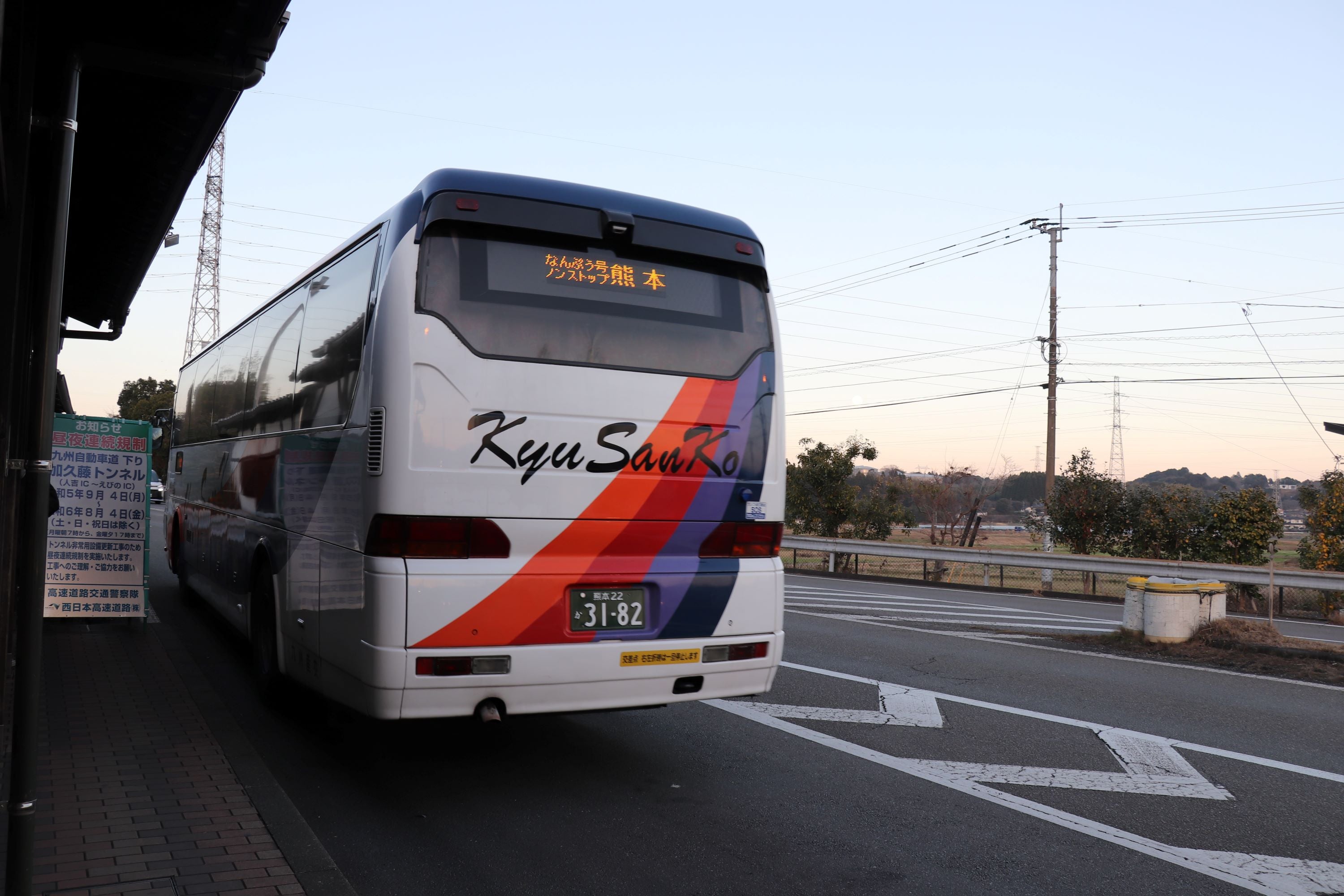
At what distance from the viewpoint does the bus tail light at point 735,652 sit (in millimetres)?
6047

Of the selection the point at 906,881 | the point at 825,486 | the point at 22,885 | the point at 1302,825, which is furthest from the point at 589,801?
the point at 825,486

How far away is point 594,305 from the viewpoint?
5945mm

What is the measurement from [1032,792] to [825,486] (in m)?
30.9

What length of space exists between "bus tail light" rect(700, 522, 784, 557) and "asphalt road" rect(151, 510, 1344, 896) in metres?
1.32

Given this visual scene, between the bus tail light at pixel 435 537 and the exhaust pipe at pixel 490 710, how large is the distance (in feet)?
2.45

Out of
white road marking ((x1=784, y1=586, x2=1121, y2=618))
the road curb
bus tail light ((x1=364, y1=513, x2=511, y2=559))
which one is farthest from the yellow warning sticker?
white road marking ((x1=784, y1=586, x2=1121, y2=618))

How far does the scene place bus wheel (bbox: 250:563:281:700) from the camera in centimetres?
754

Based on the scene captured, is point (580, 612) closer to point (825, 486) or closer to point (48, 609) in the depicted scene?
point (48, 609)

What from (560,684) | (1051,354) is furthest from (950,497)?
(560,684)

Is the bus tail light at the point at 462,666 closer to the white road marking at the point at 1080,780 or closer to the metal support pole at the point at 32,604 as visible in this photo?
the metal support pole at the point at 32,604

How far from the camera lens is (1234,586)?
21703mm

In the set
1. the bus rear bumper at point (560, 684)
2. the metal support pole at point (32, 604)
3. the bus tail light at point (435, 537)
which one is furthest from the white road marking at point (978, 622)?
the metal support pole at point (32, 604)

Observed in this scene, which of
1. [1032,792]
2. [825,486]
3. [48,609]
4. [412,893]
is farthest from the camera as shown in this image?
[825,486]

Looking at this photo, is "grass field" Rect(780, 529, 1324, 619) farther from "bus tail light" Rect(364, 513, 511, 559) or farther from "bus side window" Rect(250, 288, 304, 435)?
"bus tail light" Rect(364, 513, 511, 559)
